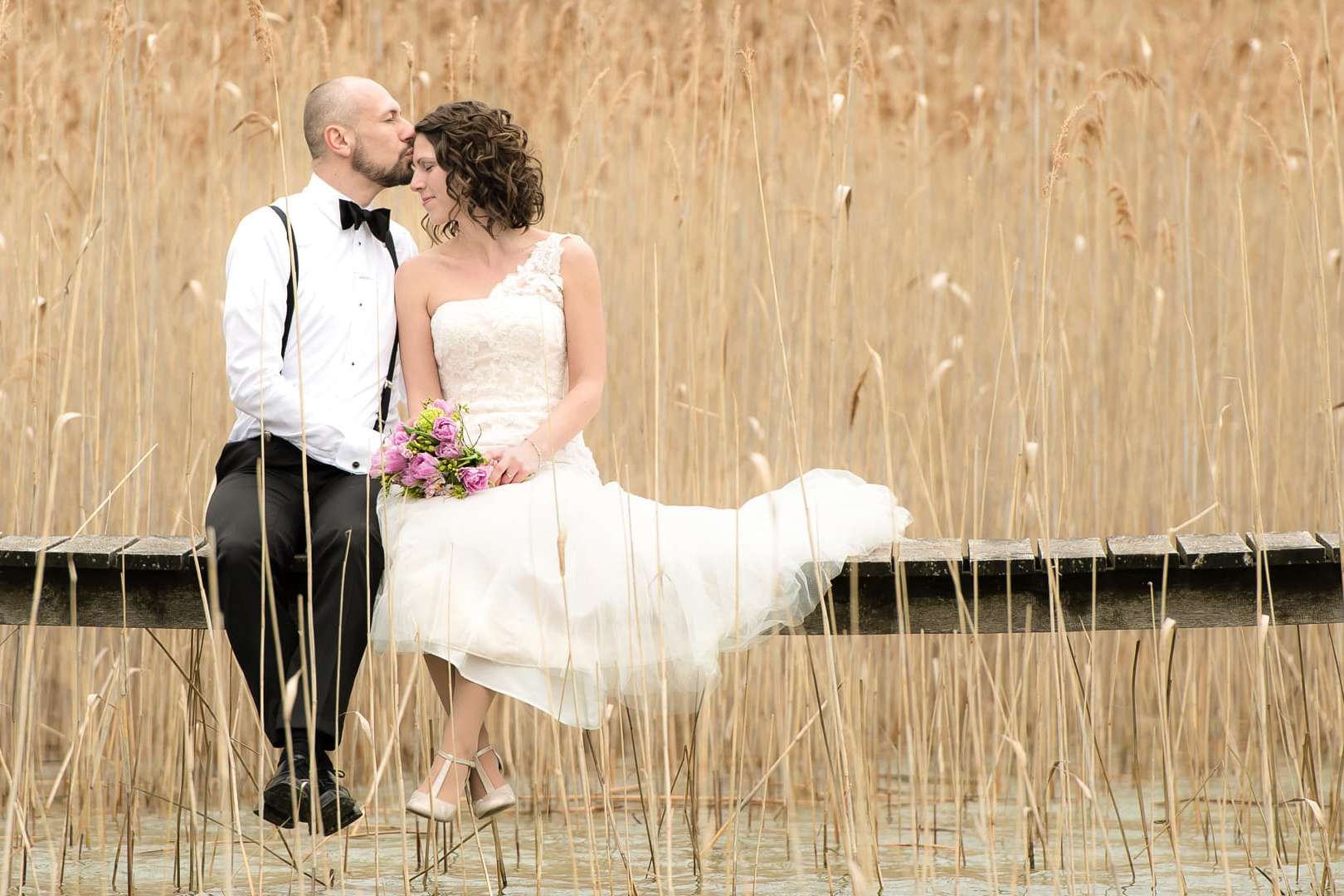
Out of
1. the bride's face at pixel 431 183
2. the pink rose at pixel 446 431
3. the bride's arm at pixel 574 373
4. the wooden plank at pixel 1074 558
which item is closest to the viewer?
the wooden plank at pixel 1074 558

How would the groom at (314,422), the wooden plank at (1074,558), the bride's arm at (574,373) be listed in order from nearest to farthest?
1. the wooden plank at (1074,558)
2. the groom at (314,422)
3. the bride's arm at (574,373)

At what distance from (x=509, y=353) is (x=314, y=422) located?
0.35m

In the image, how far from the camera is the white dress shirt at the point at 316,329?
8.34ft

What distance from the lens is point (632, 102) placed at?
146 inches

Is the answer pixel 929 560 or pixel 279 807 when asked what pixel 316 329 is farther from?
pixel 929 560

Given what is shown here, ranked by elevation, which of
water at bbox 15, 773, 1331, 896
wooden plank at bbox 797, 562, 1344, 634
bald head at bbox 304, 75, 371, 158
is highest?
bald head at bbox 304, 75, 371, 158

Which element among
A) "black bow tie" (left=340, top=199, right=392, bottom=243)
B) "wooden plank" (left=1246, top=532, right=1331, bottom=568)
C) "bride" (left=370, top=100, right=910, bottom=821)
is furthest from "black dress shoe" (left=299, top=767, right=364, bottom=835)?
"wooden plank" (left=1246, top=532, right=1331, bottom=568)

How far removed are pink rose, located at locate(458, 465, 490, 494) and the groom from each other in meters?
0.16

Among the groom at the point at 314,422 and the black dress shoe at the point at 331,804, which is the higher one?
the groom at the point at 314,422

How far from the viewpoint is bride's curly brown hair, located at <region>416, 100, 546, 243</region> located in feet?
8.61

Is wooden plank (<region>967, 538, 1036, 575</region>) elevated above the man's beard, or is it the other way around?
the man's beard

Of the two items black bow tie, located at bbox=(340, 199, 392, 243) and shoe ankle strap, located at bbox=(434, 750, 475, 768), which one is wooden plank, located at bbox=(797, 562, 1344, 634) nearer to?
shoe ankle strap, located at bbox=(434, 750, 475, 768)

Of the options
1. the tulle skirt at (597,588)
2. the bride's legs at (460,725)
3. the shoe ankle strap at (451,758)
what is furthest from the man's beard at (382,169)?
the shoe ankle strap at (451,758)

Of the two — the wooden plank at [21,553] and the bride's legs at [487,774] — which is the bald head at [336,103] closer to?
the wooden plank at [21,553]
